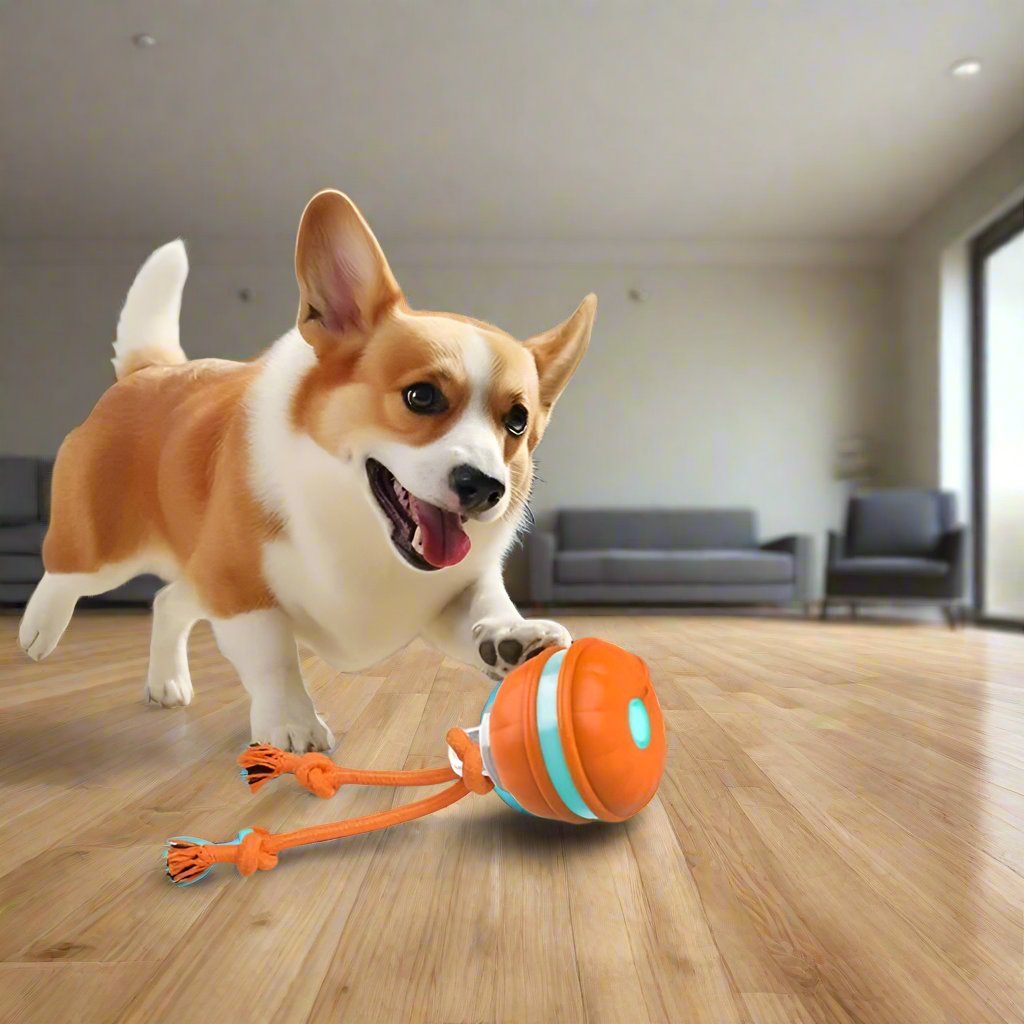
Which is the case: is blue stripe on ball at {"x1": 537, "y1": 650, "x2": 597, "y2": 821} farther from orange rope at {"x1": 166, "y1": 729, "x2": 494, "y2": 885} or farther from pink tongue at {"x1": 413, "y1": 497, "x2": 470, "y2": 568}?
pink tongue at {"x1": 413, "y1": 497, "x2": 470, "y2": 568}

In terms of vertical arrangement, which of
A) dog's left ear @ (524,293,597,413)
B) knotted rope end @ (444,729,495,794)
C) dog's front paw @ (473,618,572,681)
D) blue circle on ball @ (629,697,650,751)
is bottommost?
knotted rope end @ (444,729,495,794)

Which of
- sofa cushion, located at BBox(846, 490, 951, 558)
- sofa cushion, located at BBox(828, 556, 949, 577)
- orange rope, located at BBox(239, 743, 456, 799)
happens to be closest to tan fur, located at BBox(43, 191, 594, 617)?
orange rope, located at BBox(239, 743, 456, 799)

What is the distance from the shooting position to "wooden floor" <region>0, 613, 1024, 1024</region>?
1.74 feet

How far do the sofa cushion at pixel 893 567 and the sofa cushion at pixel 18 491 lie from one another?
4.62 metres

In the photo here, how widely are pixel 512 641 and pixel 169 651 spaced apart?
85 cm

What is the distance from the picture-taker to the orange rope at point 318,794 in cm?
71

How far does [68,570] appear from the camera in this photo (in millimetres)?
1443

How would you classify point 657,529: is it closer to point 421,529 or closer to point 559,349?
point 559,349

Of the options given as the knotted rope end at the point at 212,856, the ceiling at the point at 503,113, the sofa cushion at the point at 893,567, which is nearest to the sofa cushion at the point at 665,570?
the sofa cushion at the point at 893,567

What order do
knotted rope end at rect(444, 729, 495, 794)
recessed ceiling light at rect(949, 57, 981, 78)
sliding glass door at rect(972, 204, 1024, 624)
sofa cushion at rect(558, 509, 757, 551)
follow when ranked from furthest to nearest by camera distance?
1. sofa cushion at rect(558, 509, 757, 551)
2. sliding glass door at rect(972, 204, 1024, 624)
3. recessed ceiling light at rect(949, 57, 981, 78)
4. knotted rope end at rect(444, 729, 495, 794)

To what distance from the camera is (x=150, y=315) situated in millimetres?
1571

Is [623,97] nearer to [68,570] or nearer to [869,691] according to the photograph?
[869,691]

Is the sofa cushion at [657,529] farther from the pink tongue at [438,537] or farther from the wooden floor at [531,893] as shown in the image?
the pink tongue at [438,537]

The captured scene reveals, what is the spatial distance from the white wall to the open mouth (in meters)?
5.80
